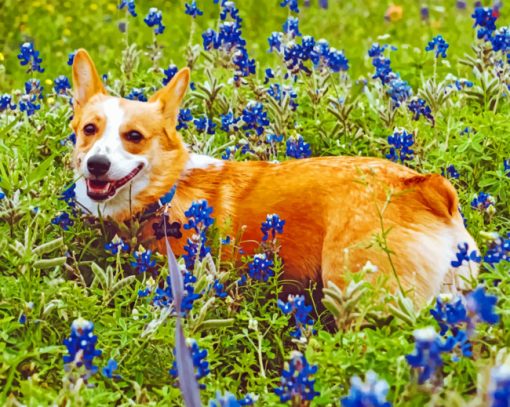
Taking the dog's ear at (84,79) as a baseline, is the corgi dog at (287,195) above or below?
below

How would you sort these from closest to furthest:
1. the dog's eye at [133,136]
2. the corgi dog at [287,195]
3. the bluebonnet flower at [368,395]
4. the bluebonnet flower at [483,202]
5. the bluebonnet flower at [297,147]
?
the bluebonnet flower at [368,395] < the corgi dog at [287,195] < the dog's eye at [133,136] < the bluebonnet flower at [483,202] < the bluebonnet flower at [297,147]

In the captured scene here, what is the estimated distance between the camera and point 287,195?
4062 millimetres

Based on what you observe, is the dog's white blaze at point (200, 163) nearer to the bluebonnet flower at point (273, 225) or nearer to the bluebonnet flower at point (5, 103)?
the bluebonnet flower at point (273, 225)

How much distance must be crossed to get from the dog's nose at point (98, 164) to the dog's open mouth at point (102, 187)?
64mm

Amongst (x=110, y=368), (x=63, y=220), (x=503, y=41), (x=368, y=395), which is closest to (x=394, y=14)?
(x=503, y=41)

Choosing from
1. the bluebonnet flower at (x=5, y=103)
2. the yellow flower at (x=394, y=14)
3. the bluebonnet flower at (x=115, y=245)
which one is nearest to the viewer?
the bluebonnet flower at (x=115, y=245)

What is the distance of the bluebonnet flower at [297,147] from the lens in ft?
15.9

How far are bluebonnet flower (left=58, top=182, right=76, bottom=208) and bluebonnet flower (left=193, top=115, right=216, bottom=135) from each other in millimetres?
1107

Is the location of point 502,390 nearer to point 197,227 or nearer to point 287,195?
point 197,227

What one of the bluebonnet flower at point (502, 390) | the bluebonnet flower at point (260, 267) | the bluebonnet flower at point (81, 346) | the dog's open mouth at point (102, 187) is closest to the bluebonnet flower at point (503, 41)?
the bluebonnet flower at point (260, 267)

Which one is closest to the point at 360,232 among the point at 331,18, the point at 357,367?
the point at 357,367

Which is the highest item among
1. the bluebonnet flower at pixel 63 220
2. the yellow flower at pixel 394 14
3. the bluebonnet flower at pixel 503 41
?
the bluebonnet flower at pixel 503 41

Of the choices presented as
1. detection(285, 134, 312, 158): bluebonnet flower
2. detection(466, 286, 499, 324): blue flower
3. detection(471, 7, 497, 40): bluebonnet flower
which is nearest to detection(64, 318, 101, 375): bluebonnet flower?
detection(466, 286, 499, 324): blue flower

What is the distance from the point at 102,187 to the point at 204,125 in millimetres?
1339
